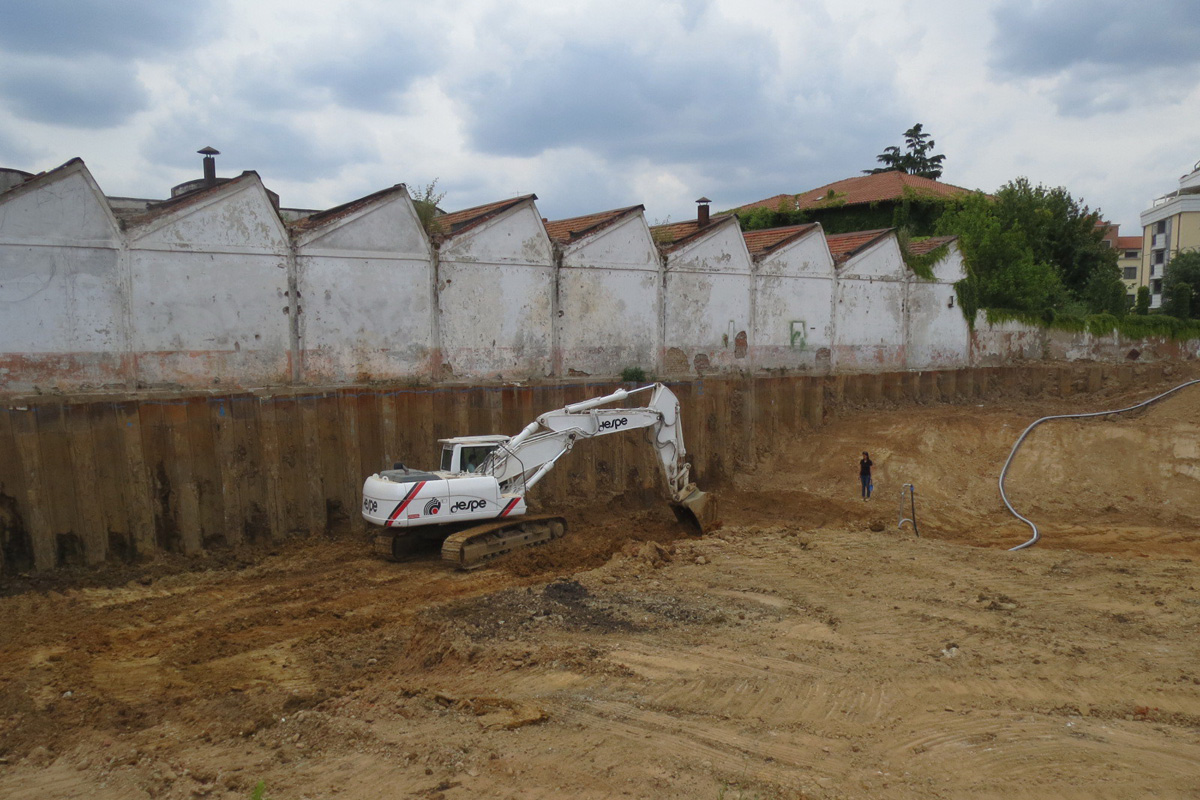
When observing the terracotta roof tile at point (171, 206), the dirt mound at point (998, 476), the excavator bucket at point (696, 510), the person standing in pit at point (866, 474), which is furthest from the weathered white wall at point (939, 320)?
the terracotta roof tile at point (171, 206)

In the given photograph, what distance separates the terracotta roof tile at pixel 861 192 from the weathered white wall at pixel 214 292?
78.5ft

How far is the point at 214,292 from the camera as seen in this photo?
1416cm

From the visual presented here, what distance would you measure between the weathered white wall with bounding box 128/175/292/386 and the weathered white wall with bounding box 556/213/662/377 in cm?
581

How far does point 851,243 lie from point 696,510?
12.5 metres

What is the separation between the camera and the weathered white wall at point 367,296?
49.5ft

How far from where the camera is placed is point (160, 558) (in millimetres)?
12398

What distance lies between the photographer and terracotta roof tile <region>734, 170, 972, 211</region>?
108ft

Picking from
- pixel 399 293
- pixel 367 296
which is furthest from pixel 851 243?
pixel 367 296

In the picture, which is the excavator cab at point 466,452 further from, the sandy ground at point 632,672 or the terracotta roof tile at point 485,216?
the terracotta roof tile at point 485,216

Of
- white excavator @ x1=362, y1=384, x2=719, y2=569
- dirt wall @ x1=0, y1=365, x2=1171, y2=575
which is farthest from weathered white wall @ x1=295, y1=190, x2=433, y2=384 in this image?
white excavator @ x1=362, y1=384, x2=719, y2=569

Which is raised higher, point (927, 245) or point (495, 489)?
point (927, 245)

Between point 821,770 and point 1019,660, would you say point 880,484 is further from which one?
point 821,770

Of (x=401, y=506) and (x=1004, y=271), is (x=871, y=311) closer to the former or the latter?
(x=1004, y=271)

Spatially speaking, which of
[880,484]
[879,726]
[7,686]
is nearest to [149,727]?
[7,686]
